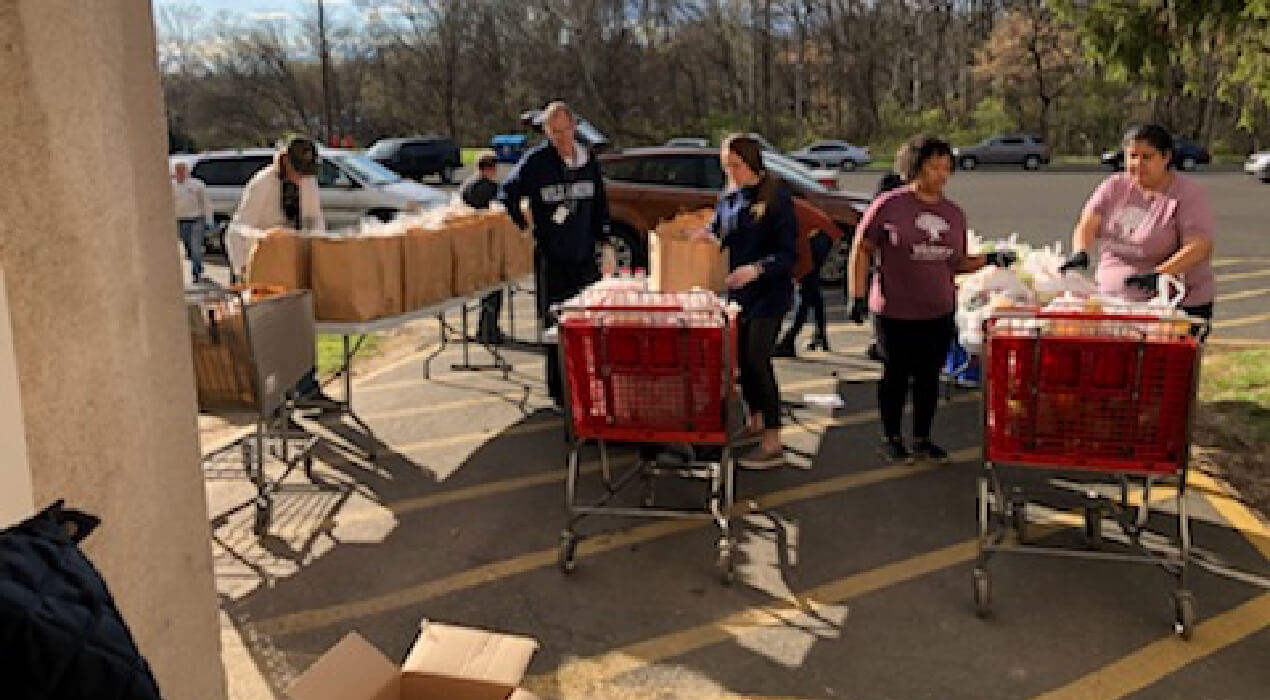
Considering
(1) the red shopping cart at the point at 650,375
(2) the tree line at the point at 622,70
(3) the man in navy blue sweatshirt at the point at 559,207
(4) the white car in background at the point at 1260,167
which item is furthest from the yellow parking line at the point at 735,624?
(2) the tree line at the point at 622,70

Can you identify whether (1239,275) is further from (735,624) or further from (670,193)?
(735,624)

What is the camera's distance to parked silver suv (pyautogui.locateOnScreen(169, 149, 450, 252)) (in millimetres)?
15781

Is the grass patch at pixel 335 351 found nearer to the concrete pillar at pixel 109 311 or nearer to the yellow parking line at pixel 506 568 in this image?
the yellow parking line at pixel 506 568

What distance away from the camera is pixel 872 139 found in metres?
52.6

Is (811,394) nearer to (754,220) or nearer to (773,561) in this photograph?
(754,220)

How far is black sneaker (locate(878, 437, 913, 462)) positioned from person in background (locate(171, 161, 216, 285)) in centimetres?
948

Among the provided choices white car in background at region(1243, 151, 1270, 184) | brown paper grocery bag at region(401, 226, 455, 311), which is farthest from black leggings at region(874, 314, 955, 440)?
white car in background at region(1243, 151, 1270, 184)

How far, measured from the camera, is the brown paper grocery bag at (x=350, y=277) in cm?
599

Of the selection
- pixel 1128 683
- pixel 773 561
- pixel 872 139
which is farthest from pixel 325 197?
pixel 872 139

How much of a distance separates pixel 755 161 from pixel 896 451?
1.88m

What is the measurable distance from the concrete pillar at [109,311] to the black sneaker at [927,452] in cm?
410

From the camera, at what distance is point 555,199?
669 centimetres

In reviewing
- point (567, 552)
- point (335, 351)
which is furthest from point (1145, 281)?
point (335, 351)

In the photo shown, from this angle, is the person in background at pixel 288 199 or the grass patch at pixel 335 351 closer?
the person in background at pixel 288 199
